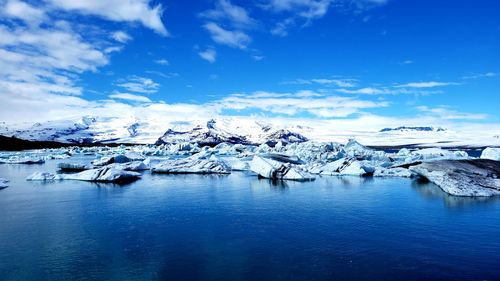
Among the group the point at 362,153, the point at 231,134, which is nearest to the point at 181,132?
the point at 231,134

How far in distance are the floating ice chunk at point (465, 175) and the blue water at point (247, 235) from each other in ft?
1.76

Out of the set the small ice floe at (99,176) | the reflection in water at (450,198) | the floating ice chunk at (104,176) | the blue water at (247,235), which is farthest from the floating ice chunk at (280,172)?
the floating ice chunk at (104,176)

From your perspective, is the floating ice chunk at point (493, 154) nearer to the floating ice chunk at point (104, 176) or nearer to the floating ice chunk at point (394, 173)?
the floating ice chunk at point (394, 173)

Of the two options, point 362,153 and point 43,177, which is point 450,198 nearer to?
point 43,177

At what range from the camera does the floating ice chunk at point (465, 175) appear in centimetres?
1111

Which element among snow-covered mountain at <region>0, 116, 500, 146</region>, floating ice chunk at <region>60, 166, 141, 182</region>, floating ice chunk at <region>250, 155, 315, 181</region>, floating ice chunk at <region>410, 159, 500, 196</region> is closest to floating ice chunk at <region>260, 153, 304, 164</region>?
floating ice chunk at <region>250, 155, 315, 181</region>

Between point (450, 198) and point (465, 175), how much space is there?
64.2 inches

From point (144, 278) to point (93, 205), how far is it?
17.9ft

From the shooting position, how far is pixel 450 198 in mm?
10773

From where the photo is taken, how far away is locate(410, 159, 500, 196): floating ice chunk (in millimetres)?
11109

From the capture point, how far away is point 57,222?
25.9 feet

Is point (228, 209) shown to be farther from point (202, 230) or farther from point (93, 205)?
point (93, 205)

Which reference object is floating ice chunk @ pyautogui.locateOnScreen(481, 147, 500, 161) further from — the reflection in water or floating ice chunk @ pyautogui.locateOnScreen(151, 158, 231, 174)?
floating ice chunk @ pyautogui.locateOnScreen(151, 158, 231, 174)

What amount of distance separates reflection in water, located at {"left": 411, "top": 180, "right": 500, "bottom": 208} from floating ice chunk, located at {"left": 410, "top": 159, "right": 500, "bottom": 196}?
0.20 metres
